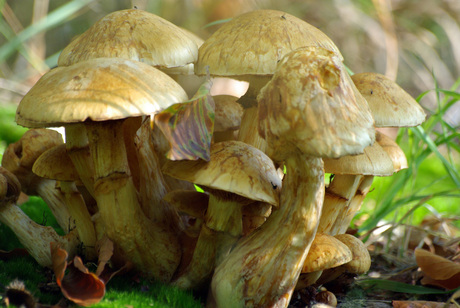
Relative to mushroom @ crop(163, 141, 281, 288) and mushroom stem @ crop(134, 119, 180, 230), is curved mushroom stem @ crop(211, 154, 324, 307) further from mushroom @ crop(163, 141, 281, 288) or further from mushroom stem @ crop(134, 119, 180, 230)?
mushroom stem @ crop(134, 119, 180, 230)

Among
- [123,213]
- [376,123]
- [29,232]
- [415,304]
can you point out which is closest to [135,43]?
[123,213]

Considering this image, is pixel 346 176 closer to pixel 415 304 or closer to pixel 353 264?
pixel 353 264

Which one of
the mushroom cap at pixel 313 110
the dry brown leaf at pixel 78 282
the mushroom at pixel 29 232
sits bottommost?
the mushroom at pixel 29 232

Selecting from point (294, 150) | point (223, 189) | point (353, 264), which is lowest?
point (353, 264)

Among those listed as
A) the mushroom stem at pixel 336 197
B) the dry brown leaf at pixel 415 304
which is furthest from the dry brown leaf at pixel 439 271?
the mushroom stem at pixel 336 197

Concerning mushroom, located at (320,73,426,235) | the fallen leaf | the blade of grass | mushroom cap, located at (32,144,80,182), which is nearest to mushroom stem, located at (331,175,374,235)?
mushroom, located at (320,73,426,235)

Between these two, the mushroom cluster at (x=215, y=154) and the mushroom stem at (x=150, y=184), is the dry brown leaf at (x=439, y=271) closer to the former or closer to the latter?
the mushroom cluster at (x=215, y=154)
